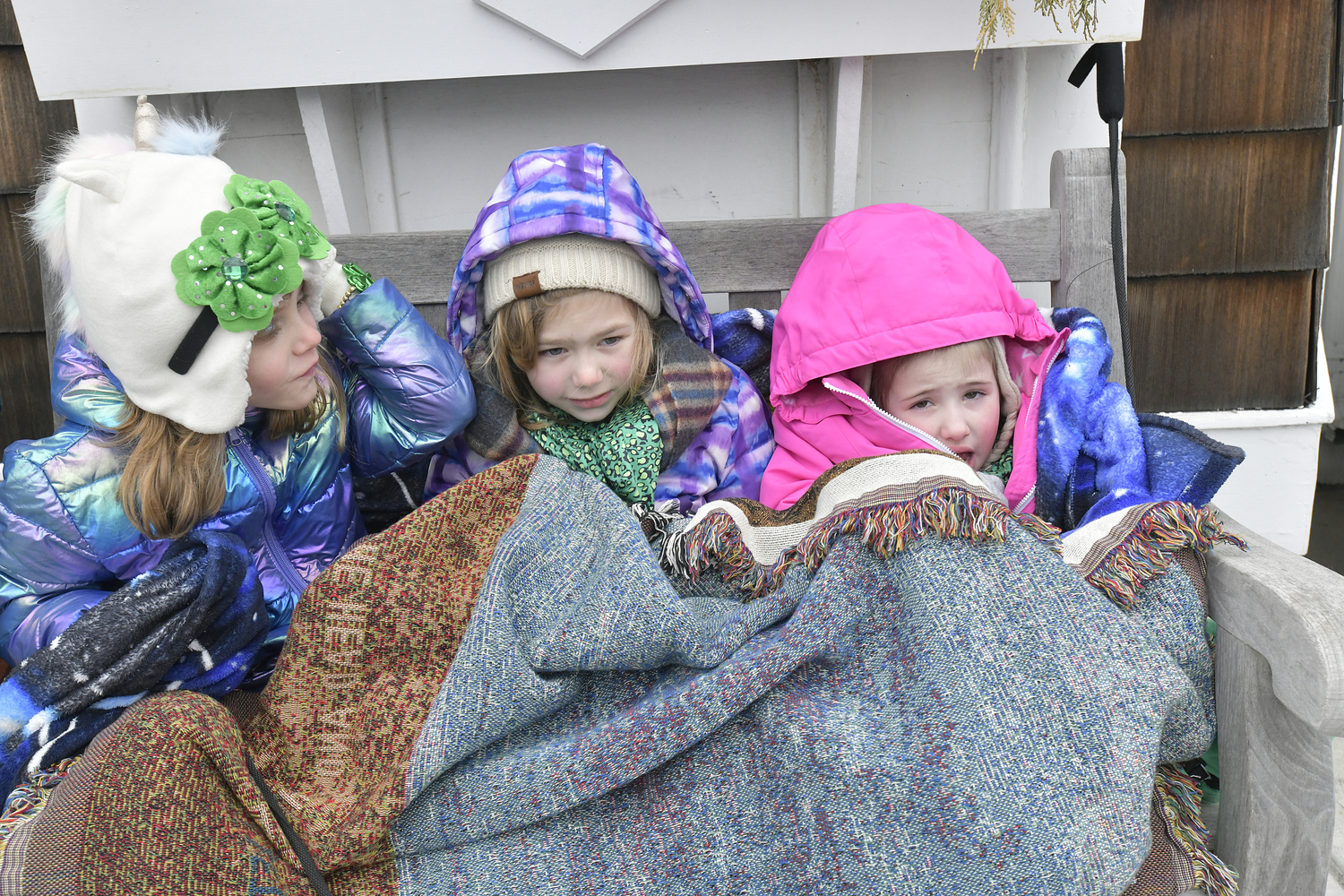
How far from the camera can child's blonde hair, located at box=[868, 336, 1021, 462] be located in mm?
1432

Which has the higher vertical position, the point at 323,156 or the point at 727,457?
the point at 323,156

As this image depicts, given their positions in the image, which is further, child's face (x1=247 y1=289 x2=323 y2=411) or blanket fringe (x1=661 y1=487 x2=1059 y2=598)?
child's face (x1=247 y1=289 x2=323 y2=411)

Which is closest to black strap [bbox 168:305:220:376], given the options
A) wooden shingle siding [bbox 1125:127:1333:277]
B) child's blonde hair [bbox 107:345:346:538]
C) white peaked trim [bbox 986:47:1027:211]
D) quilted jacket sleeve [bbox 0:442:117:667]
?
child's blonde hair [bbox 107:345:346:538]

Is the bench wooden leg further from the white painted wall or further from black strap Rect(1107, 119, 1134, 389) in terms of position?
the white painted wall

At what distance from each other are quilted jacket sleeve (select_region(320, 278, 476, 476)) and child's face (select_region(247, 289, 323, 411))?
9 cm

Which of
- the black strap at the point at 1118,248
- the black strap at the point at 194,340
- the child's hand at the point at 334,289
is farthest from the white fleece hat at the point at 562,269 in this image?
the black strap at the point at 1118,248

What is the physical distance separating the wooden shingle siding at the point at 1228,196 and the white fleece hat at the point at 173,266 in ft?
5.79

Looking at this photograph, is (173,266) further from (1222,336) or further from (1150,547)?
(1222,336)

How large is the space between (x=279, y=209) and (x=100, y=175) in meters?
0.19

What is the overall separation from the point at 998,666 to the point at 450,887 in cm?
63

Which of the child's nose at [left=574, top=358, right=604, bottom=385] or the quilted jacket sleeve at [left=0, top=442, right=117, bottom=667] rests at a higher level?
the child's nose at [left=574, top=358, right=604, bottom=385]

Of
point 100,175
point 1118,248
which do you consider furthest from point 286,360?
point 1118,248

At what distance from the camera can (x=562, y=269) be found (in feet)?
4.42

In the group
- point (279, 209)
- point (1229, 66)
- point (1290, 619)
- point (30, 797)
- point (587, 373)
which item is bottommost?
point (30, 797)
